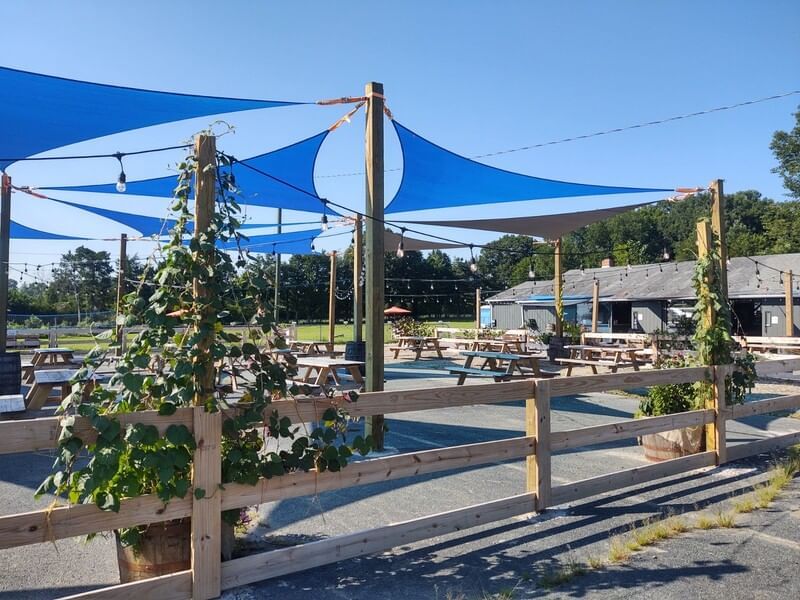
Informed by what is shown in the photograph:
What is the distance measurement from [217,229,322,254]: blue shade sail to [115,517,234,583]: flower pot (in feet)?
32.5

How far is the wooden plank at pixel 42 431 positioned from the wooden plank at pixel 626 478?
279 centimetres

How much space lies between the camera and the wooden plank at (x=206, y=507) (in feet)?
8.97

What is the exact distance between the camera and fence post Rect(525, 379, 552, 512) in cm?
407

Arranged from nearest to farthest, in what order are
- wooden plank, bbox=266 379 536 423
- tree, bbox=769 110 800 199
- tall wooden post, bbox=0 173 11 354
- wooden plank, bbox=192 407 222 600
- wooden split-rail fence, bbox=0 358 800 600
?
1. wooden split-rail fence, bbox=0 358 800 600
2. wooden plank, bbox=192 407 222 600
3. wooden plank, bbox=266 379 536 423
4. tall wooden post, bbox=0 173 11 354
5. tree, bbox=769 110 800 199

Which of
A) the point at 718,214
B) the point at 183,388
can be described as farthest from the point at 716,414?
the point at 183,388

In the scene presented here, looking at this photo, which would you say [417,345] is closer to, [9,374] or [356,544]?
[9,374]

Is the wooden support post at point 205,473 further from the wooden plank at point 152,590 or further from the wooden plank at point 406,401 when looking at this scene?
the wooden plank at point 406,401

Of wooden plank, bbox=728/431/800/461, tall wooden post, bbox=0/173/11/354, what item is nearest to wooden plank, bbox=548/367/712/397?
wooden plank, bbox=728/431/800/461

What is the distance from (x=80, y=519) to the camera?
2490 mm

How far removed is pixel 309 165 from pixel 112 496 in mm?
6100

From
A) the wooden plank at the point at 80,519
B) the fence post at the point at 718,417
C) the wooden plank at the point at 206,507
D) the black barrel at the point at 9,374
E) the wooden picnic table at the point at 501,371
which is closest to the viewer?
the wooden plank at the point at 80,519

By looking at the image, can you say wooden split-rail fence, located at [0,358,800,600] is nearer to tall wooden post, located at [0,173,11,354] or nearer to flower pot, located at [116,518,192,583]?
flower pot, located at [116,518,192,583]

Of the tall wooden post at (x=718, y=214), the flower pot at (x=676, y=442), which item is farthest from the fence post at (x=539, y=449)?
the tall wooden post at (x=718, y=214)

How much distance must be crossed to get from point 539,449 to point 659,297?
80.3 feet
